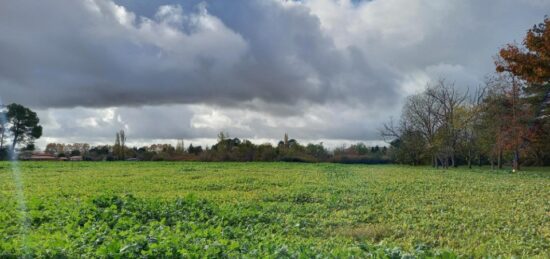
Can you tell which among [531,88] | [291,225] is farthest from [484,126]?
[291,225]

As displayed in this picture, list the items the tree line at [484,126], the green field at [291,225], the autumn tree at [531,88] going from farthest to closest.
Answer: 1. the tree line at [484,126]
2. the autumn tree at [531,88]
3. the green field at [291,225]

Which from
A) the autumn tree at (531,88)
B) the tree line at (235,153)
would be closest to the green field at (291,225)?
the autumn tree at (531,88)

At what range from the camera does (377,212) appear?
9.73 m

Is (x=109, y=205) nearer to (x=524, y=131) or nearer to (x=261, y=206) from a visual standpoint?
(x=261, y=206)

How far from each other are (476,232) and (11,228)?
295 inches

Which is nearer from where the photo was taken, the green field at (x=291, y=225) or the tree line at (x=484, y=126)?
the green field at (x=291, y=225)

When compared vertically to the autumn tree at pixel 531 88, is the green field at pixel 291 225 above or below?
below

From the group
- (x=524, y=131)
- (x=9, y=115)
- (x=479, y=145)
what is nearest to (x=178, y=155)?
(x=9, y=115)

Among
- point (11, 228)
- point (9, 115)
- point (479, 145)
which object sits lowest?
point (11, 228)

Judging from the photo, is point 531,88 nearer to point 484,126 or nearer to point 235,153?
point 484,126

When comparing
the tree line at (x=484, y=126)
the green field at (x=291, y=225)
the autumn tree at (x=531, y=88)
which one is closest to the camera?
the green field at (x=291, y=225)

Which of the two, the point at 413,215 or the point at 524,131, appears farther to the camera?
the point at 524,131

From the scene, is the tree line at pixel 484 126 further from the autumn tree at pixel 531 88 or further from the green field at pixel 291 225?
the green field at pixel 291 225

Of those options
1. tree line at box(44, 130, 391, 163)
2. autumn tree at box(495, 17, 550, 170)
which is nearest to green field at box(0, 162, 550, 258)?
autumn tree at box(495, 17, 550, 170)
